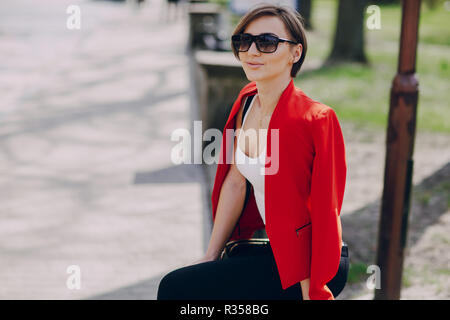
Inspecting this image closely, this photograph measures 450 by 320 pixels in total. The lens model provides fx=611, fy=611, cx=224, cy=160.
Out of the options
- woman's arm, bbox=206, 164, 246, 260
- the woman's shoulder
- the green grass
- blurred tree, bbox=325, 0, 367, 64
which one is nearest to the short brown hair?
the woman's shoulder

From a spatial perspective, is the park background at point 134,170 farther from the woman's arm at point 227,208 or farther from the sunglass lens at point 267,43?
the sunglass lens at point 267,43

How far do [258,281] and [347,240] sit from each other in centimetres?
299

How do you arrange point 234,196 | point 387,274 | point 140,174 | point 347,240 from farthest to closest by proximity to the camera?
point 140,174 < point 347,240 < point 387,274 < point 234,196

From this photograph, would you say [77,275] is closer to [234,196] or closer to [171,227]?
[171,227]

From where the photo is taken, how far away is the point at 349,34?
557 inches

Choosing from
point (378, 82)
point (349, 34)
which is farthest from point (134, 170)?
point (349, 34)

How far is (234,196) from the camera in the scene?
2529mm

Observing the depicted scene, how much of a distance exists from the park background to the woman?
204cm

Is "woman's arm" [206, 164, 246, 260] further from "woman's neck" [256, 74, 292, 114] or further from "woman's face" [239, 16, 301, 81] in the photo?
"woman's face" [239, 16, 301, 81]

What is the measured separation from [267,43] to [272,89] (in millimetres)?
187

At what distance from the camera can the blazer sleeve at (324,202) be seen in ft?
6.79

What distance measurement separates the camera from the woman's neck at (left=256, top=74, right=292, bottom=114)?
229cm
